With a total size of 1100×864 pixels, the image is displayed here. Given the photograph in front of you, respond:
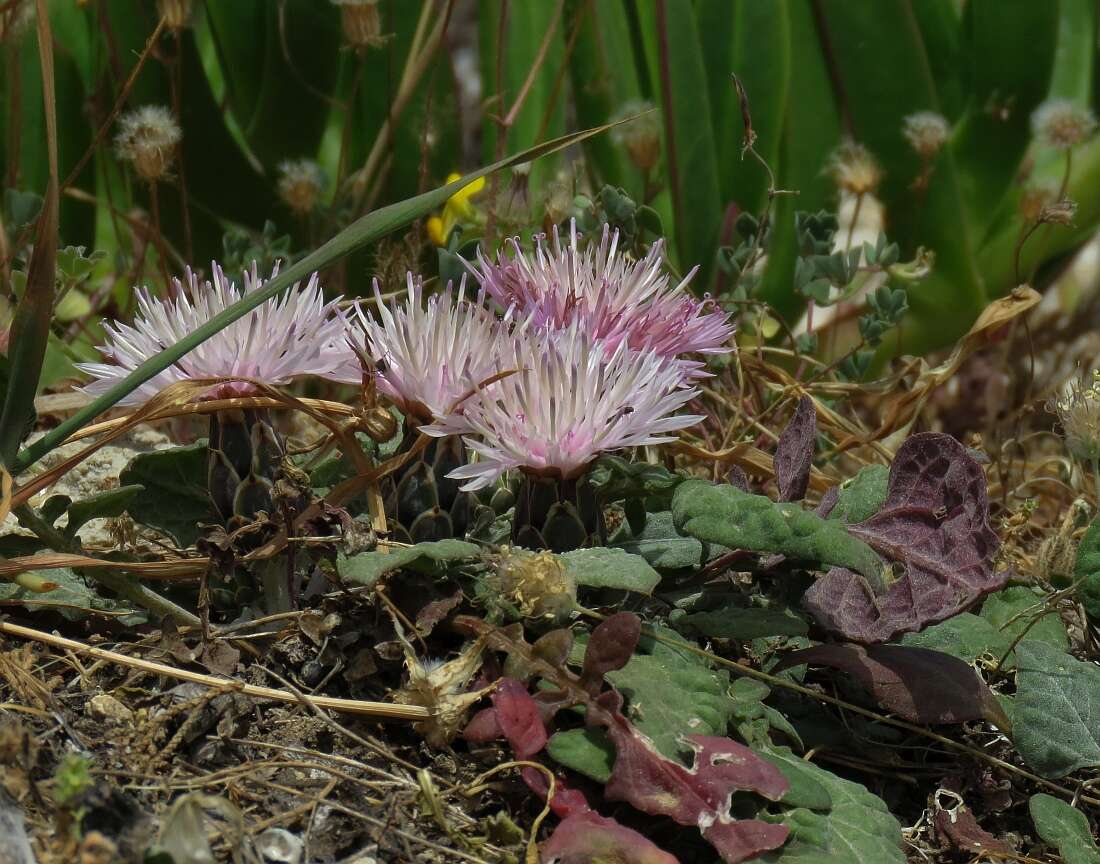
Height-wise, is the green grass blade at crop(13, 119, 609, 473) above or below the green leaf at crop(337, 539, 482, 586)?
above

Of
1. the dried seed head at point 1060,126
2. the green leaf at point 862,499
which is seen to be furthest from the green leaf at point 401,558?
the dried seed head at point 1060,126

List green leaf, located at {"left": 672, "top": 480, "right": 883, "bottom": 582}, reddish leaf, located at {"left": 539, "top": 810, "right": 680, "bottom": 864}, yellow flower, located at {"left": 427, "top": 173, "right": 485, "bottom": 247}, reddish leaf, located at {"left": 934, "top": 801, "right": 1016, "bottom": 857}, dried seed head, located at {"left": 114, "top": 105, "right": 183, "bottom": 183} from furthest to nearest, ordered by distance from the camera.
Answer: yellow flower, located at {"left": 427, "top": 173, "right": 485, "bottom": 247}, dried seed head, located at {"left": 114, "top": 105, "right": 183, "bottom": 183}, reddish leaf, located at {"left": 934, "top": 801, "right": 1016, "bottom": 857}, green leaf, located at {"left": 672, "top": 480, "right": 883, "bottom": 582}, reddish leaf, located at {"left": 539, "top": 810, "right": 680, "bottom": 864}

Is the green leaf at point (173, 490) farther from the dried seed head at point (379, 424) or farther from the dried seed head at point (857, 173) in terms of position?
the dried seed head at point (857, 173)

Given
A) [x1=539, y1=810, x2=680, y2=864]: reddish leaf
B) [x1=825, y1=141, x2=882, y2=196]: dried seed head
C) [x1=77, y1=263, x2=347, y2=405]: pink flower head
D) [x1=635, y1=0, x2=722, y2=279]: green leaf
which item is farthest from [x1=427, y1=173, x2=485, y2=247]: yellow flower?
[x1=539, y1=810, x2=680, y2=864]: reddish leaf

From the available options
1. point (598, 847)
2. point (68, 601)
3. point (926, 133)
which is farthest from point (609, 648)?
point (926, 133)

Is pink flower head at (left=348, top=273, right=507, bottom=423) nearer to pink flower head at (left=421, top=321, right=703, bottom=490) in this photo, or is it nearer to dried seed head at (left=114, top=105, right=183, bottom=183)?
pink flower head at (left=421, top=321, right=703, bottom=490)

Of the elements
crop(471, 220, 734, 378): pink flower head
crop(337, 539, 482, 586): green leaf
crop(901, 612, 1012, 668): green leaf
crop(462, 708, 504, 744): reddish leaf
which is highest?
crop(471, 220, 734, 378): pink flower head
